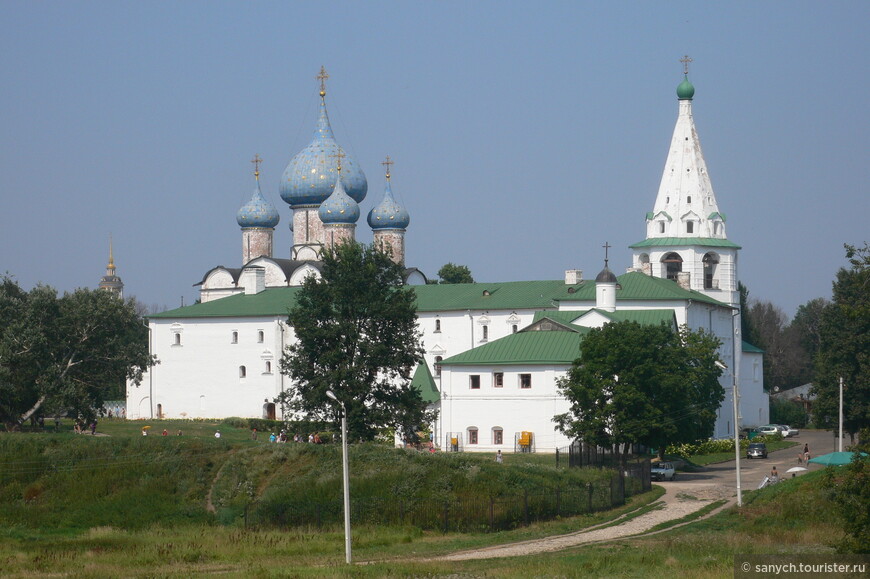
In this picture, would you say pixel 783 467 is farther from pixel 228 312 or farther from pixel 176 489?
pixel 228 312

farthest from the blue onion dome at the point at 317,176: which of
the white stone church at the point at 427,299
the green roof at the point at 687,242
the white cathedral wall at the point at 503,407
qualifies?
the white cathedral wall at the point at 503,407

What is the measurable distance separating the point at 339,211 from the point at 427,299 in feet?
24.9

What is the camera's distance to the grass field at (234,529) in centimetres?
2516

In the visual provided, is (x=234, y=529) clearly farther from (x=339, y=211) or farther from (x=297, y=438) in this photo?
(x=339, y=211)

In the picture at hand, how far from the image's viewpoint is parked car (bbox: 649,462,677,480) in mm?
44312

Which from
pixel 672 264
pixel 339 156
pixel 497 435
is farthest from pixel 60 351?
pixel 672 264

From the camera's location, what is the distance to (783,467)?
4853 centimetres

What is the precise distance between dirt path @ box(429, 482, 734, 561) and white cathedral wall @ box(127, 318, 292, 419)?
30002 mm

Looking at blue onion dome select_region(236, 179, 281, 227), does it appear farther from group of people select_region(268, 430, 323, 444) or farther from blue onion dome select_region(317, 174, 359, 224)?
group of people select_region(268, 430, 323, 444)

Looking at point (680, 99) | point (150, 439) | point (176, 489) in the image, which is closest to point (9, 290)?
point (150, 439)

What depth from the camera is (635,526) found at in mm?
32469

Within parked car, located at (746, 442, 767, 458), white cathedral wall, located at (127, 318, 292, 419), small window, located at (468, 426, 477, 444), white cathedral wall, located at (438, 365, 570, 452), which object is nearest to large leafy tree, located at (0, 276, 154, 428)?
white cathedral wall, located at (438, 365, 570, 452)

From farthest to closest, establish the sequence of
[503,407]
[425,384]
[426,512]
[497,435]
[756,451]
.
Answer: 1. [425,384]
2. [756,451]
3. [503,407]
4. [497,435]
5. [426,512]

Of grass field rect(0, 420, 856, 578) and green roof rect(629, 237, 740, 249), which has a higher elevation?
green roof rect(629, 237, 740, 249)
